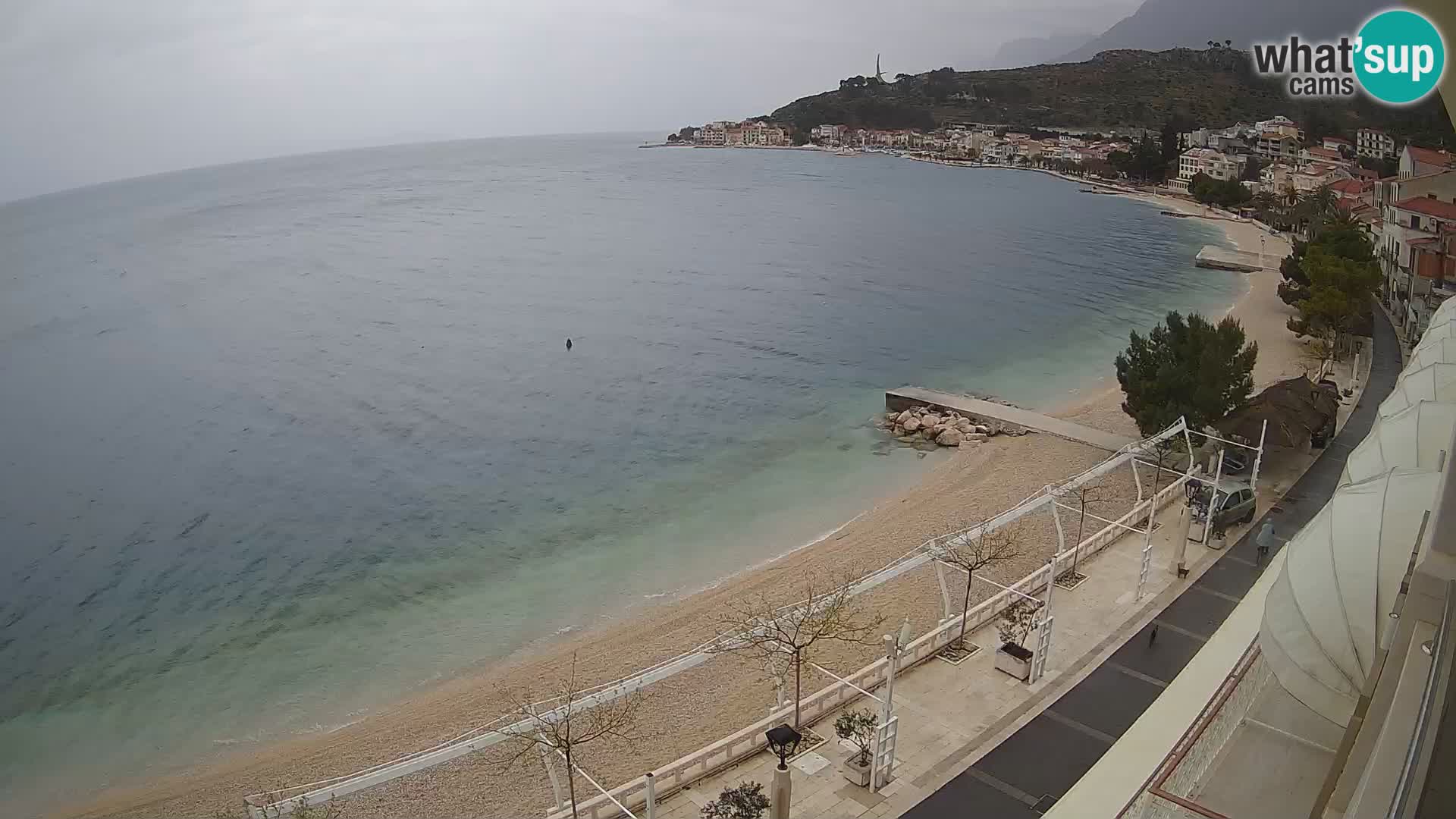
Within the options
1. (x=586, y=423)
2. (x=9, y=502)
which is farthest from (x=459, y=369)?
(x=9, y=502)

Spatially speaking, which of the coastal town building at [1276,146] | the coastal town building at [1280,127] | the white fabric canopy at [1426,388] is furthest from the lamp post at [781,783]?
the coastal town building at [1280,127]

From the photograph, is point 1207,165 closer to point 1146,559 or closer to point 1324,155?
point 1324,155

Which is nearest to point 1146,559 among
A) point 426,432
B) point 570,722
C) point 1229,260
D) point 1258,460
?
point 1258,460

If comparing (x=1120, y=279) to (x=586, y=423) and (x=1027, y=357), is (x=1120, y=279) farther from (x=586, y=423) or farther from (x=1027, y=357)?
(x=586, y=423)

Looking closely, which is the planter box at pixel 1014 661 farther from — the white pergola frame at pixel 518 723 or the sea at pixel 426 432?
the sea at pixel 426 432

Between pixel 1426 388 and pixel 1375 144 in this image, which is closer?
pixel 1426 388

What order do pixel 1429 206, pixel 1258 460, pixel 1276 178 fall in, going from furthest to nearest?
pixel 1276 178 → pixel 1429 206 → pixel 1258 460

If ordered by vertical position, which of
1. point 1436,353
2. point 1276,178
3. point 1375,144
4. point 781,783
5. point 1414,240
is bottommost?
point 781,783
